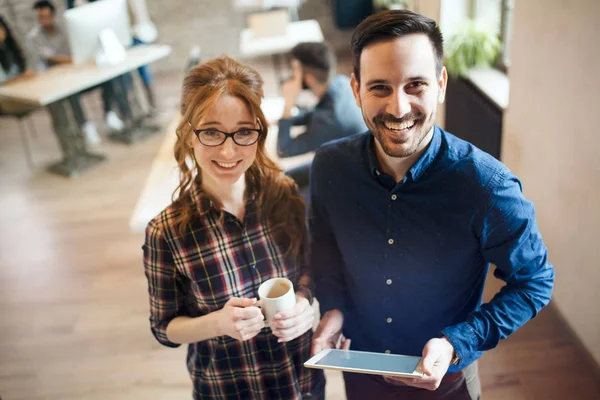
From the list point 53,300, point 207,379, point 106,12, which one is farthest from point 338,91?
point 106,12

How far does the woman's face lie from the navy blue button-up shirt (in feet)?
0.61

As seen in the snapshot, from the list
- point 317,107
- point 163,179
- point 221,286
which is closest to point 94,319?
point 163,179

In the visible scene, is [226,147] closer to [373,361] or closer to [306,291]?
[306,291]

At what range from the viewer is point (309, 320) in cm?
121

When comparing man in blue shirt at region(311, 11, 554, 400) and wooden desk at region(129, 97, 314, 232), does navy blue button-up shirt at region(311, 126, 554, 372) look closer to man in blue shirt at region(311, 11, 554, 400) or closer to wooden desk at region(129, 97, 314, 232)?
man in blue shirt at region(311, 11, 554, 400)

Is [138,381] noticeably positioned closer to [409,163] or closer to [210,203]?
[210,203]

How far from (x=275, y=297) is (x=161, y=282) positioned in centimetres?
28

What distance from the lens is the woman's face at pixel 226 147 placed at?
113 centimetres

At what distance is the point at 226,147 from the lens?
1.14 m

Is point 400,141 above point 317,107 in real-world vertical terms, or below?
above

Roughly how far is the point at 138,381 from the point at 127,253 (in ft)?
4.06

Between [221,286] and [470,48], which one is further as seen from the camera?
[470,48]

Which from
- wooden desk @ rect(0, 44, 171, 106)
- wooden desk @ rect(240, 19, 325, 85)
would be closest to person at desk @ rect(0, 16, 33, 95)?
wooden desk @ rect(0, 44, 171, 106)

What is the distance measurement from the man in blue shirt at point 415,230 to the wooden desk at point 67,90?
3.63 m
